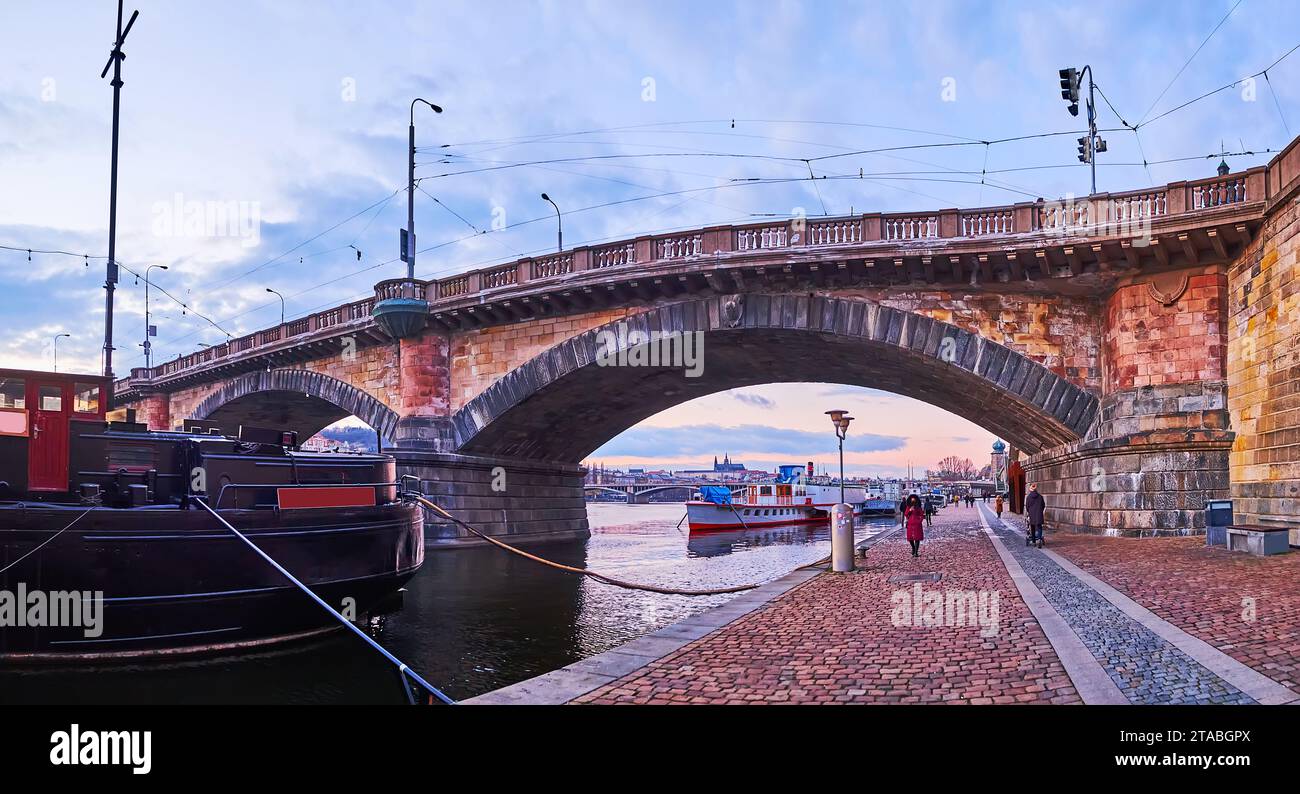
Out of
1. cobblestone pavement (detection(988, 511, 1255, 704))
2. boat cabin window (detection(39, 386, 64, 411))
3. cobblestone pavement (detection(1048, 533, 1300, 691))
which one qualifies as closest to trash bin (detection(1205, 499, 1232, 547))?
cobblestone pavement (detection(1048, 533, 1300, 691))

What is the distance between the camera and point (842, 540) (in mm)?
15016

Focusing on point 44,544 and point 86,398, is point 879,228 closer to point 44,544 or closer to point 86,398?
point 86,398

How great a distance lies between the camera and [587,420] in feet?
117

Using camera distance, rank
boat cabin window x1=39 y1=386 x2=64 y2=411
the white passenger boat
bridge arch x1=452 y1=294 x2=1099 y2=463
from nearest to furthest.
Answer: boat cabin window x1=39 y1=386 x2=64 y2=411 < bridge arch x1=452 y1=294 x2=1099 y2=463 < the white passenger boat

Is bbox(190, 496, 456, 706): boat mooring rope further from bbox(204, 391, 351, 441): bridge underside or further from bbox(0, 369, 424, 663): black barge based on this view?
bbox(204, 391, 351, 441): bridge underside

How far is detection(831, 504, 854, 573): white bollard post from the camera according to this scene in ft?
48.6

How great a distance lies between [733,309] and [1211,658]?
19180 mm

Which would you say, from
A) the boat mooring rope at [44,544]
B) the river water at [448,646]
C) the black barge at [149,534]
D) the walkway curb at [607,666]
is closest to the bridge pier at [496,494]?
the river water at [448,646]

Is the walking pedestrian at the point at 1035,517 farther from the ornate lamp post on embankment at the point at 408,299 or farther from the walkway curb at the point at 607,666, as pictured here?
the ornate lamp post on embankment at the point at 408,299

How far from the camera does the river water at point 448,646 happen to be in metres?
10.1

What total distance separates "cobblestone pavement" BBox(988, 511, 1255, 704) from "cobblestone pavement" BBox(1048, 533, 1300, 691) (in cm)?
43

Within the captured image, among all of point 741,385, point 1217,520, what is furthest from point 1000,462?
Answer: point 1217,520
